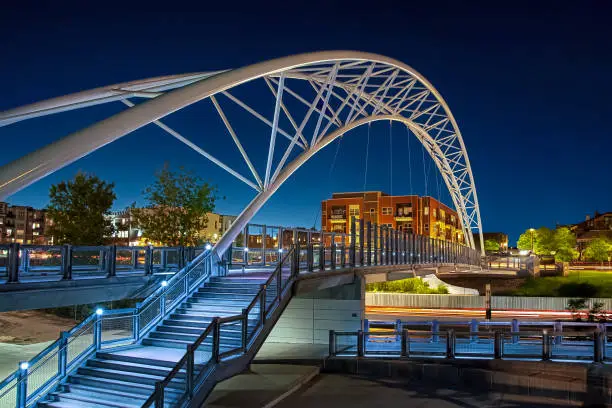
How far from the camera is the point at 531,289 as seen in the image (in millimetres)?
65938

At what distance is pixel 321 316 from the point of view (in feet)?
90.1

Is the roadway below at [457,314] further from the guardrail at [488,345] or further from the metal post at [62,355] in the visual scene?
the metal post at [62,355]

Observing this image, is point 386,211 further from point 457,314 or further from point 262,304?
point 262,304

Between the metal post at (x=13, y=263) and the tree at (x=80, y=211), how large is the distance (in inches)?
1034

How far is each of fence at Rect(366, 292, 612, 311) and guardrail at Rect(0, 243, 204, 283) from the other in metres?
39.5

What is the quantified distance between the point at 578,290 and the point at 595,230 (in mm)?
84176

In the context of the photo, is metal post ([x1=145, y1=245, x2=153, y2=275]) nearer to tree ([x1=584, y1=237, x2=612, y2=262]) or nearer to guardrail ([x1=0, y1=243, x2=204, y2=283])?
guardrail ([x1=0, y1=243, x2=204, y2=283])

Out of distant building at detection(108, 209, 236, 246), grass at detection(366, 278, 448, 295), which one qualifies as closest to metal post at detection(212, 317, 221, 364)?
distant building at detection(108, 209, 236, 246)

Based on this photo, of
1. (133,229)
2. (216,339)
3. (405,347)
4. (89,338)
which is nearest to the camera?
(216,339)

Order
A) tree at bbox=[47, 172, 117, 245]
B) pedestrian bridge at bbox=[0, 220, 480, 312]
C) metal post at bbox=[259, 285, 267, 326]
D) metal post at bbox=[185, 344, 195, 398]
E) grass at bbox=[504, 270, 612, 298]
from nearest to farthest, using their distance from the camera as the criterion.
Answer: metal post at bbox=[185, 344, 195, 398]
pedestrian bridge at bbox=[0, 220, 480, 312]
metal post at bbox=[259, 285, 267, 326]
tree at bbox=[47, 172, 117, 245]
grass at bbox=[504, 270, 612, 298]

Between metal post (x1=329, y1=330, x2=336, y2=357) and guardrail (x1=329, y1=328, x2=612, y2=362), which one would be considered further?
metal post (x1=329, y1=330, x2=336, y2=357)

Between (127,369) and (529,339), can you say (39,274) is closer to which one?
(127,369)

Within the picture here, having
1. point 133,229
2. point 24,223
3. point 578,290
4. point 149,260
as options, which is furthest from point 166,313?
point 24,223

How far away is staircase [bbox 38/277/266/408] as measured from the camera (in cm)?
1341
